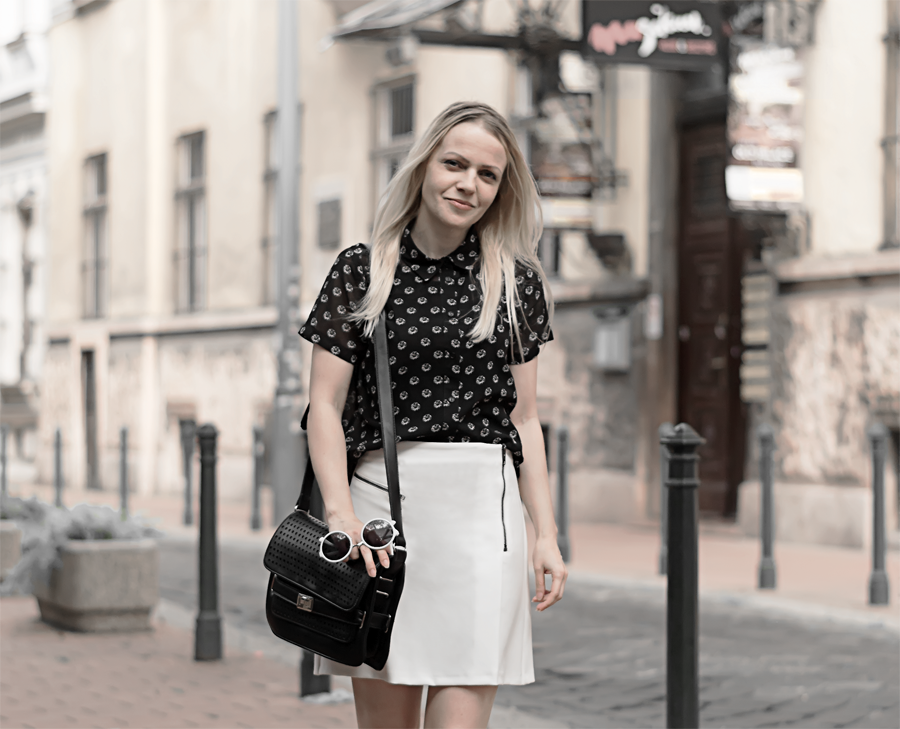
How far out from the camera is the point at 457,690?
9.82 ft

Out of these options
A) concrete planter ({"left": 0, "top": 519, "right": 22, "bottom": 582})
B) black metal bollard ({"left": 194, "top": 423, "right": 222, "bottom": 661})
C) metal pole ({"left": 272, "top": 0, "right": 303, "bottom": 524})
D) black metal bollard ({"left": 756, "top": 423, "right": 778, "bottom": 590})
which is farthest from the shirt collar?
metal pole ({"left": 272, "top": 0, "right": 303, "bottom": 524})

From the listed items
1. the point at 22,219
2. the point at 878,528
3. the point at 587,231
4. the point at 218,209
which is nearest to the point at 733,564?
the point at 878,528

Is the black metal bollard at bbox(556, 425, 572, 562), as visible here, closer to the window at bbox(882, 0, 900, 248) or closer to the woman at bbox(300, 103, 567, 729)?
the window at bbox(882, 0, 900, 248)

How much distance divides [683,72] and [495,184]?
1145 centimetres

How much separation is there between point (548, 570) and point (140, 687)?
329 cm

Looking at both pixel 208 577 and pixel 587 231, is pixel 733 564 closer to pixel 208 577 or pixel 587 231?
pixel 587 231

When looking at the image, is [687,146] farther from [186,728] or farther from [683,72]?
[186,728]

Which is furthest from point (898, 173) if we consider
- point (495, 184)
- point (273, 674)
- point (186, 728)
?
point (495, 184)

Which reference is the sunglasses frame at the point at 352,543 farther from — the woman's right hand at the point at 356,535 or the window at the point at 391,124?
the window at the point at 391,124

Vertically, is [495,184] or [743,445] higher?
[495,184]

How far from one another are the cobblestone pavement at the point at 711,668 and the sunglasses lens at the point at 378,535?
8.43 feet

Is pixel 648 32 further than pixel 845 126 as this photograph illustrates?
No

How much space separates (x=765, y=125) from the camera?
37.9 feet

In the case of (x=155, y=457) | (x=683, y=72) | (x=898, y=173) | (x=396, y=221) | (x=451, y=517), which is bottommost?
(x=155, y=457)
